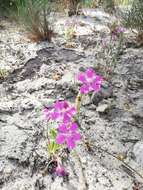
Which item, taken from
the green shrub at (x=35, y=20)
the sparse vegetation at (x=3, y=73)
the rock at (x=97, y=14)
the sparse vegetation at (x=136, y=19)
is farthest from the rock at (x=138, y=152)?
the rock at (x=97, y=14)

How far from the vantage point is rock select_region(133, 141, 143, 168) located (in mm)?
2688

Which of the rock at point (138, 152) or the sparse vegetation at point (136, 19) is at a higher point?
the sparse vegetation at point (136, 19)

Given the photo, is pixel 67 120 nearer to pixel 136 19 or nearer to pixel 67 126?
pixel 67 126

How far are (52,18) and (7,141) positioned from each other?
3.10 meters

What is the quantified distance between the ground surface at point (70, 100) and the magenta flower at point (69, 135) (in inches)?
15.6

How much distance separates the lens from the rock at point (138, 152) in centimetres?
269

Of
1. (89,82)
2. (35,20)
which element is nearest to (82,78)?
(89,82)

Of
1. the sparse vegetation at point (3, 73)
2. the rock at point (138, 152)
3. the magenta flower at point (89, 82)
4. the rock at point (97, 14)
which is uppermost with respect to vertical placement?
the magenta flower at point (89, 82)

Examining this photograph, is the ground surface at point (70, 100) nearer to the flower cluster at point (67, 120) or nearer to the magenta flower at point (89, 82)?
the flower cluster at point (67, 120)

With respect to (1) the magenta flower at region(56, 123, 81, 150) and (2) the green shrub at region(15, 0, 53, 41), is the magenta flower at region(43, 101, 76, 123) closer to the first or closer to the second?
(1) the magenta flower at region(56, 123, 81, 150)

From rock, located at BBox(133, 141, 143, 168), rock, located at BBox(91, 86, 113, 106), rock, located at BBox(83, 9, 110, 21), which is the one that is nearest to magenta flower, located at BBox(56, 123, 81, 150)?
rock, located at BBox(133, 141, 143, 168)

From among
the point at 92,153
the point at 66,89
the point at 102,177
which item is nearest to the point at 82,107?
the point at 66,89

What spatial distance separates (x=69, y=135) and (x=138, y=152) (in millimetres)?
759

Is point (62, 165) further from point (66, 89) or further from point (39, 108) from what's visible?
point (66, 89)
